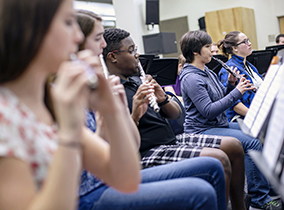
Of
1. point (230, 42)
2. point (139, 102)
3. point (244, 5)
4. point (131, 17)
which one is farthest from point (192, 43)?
point (244, 5)

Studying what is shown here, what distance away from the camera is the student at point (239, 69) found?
8.14ft

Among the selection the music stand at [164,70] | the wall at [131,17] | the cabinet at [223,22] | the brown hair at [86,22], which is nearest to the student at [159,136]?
the brown hair at [86,22]

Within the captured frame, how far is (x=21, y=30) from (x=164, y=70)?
2.32 metres

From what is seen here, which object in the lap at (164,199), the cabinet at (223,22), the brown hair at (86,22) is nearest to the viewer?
the lap at (164,199)

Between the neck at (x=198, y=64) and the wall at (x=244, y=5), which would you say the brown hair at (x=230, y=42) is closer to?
the neck at (x=198, y=64)

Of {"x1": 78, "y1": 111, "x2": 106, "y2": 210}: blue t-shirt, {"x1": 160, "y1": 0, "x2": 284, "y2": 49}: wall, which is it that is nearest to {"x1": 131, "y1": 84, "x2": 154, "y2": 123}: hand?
{"x1": 78, "y1": 111, "x2": 106, "y2": 210}: blue t-shirt

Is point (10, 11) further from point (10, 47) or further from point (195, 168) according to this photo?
point (195, 168)

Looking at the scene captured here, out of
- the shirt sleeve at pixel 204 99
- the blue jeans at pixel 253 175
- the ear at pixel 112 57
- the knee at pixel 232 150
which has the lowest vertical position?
the blue jeans at pixel 253 175

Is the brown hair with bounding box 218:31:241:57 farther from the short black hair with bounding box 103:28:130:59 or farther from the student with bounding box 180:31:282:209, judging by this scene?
the short black hair with bounding box 103:28:130:59

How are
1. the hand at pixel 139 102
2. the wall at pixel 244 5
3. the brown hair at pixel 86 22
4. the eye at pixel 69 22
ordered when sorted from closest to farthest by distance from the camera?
the eye at pixel 69 22
the brown hair at pixel 86 22
the hand at pixel 139 102
the wall at pixel 244 5

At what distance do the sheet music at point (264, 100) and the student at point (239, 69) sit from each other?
1.21 m

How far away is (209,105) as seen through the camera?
2092 millimetres

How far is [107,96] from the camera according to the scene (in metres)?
0.85

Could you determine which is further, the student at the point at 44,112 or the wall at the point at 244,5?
the wall at the point at 244,5
